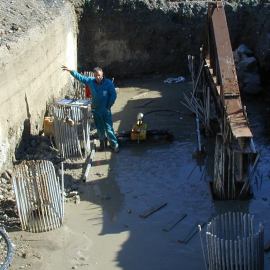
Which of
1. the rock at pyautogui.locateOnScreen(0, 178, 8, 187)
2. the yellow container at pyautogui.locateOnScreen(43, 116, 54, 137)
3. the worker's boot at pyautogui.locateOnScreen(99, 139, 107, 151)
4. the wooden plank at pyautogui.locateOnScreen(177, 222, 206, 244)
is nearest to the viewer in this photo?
the wooden plank at pyautogui.locateOnScreen(177, 222, 206, 244)

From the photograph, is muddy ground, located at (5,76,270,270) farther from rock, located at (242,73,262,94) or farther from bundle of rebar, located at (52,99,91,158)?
rock, located at (242,73,262,94)

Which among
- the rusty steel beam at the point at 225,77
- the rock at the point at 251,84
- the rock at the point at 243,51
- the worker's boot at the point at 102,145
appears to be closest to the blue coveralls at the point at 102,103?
the worker's boot at the point at 102,145

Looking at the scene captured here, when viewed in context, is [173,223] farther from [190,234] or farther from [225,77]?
[225,77]

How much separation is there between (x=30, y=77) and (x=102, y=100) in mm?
1541

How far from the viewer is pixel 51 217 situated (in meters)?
9.17

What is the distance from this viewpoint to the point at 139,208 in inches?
389

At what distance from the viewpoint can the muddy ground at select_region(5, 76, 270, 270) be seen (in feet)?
27.8

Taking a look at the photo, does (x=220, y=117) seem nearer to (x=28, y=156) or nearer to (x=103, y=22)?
(x=28, y=156)

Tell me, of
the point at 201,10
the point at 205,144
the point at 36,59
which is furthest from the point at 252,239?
the point at 201,10

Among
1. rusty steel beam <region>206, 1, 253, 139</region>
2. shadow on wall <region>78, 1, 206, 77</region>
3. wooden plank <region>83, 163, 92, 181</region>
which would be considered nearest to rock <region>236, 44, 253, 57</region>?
shadow on wall <region>78, 1, 206, 77</region>

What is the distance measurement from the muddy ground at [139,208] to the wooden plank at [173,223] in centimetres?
7

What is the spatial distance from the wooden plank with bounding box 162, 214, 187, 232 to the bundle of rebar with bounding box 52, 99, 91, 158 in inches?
113

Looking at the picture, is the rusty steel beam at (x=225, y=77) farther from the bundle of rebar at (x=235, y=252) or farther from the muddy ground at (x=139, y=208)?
the bundle of rebar at (x=235, y=252)

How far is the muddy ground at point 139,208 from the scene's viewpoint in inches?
333
